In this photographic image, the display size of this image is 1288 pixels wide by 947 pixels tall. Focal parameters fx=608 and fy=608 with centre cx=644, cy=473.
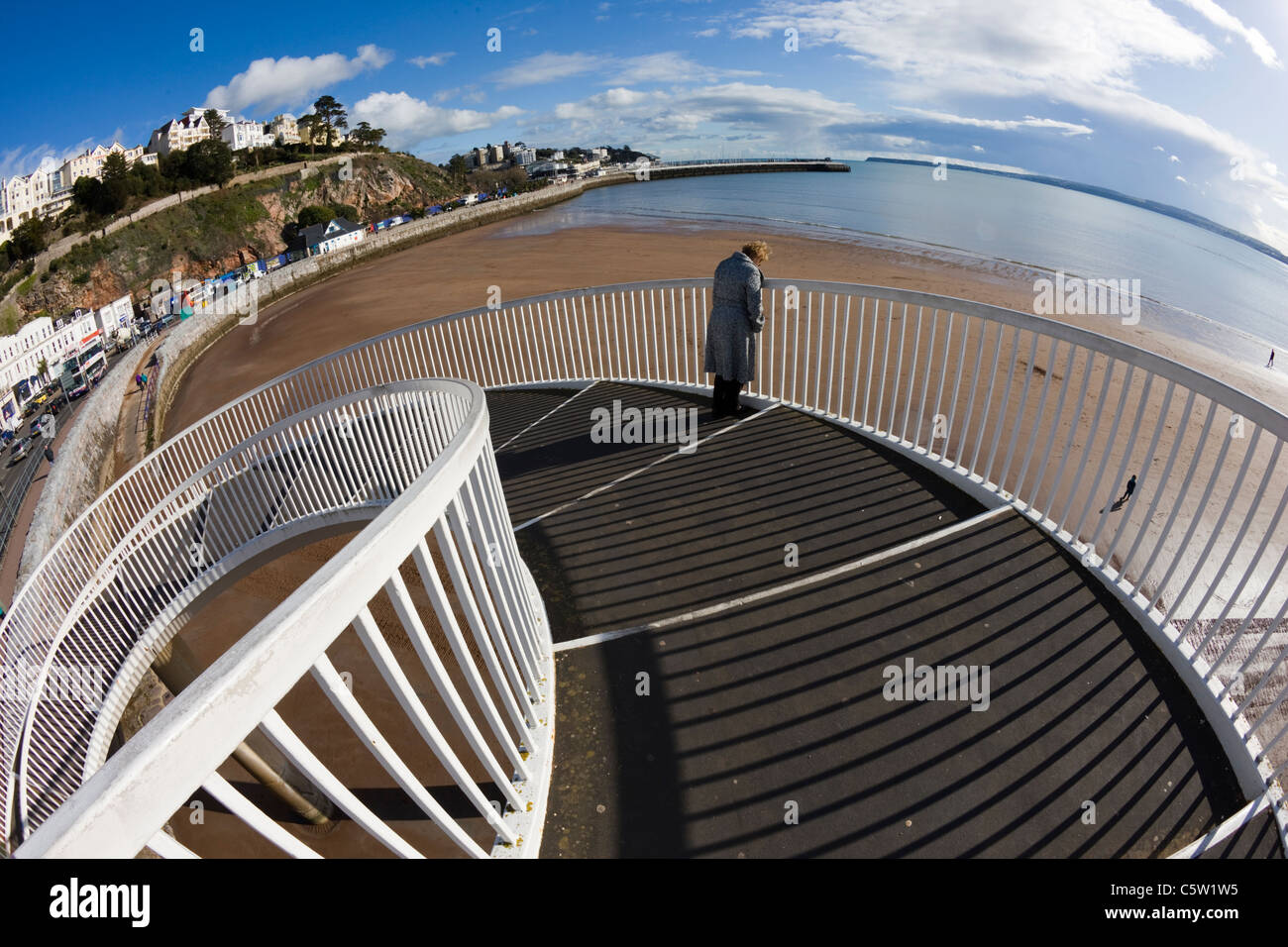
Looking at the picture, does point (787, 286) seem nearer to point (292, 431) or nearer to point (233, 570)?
point (292, 431)

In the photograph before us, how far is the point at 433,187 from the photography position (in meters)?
80.9

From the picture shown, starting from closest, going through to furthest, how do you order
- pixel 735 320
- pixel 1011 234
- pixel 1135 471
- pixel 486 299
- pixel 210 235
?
1. pixel 735 320
2. pixel 1135 471
3. pixel 486 299
4. pixel 1011 234
5. pixel 210 235

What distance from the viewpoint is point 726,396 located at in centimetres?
562

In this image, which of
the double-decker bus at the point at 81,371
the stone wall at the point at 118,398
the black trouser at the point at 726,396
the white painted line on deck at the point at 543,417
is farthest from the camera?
the double-decker bus at the point at 81,371

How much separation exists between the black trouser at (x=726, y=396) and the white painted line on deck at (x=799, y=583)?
2.32 m

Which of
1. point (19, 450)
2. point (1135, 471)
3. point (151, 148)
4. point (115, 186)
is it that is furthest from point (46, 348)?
point (151, 148)

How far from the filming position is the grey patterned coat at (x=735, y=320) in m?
5.18

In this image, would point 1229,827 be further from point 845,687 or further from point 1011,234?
point 1011,234

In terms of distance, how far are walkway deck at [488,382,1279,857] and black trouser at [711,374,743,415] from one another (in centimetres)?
130

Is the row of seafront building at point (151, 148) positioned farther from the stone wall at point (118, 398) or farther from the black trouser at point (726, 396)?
the black trouser at point (726, 396)

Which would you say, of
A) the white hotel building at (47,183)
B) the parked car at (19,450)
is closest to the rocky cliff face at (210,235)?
the parked car at (19,450)

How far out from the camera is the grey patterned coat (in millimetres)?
5180

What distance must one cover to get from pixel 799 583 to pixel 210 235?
210ft

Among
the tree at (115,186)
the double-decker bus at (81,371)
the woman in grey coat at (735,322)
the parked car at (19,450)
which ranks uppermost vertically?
the tree at (115,186)
